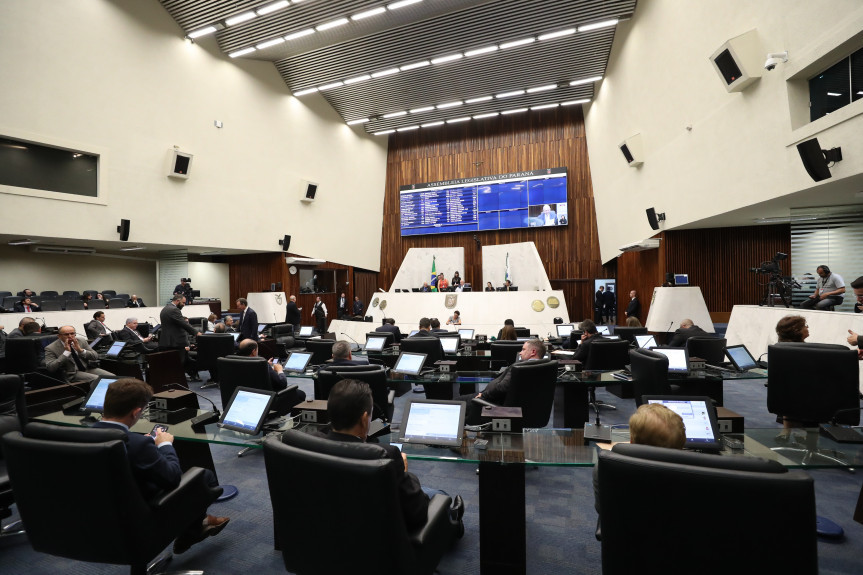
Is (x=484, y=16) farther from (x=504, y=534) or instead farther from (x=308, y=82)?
(x=504, y=534)

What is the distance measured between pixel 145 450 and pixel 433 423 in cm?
135

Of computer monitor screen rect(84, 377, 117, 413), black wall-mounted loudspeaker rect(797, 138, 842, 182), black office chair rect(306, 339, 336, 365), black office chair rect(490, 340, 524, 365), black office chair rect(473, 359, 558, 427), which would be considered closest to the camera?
computer monitor screen rect(84, 377, 117, 413)

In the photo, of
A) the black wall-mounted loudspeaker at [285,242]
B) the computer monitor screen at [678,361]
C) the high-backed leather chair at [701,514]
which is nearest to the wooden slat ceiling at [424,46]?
the black wall-mounted loudspeaker at [285,242]

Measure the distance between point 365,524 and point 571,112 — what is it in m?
18.6

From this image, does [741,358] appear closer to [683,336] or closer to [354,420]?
[683,336]

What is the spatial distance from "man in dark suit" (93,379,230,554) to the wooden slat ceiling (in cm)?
1075

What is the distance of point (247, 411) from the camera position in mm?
2754

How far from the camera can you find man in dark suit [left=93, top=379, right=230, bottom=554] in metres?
2.03

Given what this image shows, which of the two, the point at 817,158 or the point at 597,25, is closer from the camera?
the point at 817,158

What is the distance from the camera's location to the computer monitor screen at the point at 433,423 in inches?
91.4

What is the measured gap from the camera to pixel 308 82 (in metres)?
14.7

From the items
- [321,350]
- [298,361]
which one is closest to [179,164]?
[321,350]

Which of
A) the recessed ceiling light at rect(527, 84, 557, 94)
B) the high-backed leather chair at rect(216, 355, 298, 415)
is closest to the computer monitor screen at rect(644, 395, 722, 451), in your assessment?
the high-backed leather chair at rect(216, 355, 298, 415)

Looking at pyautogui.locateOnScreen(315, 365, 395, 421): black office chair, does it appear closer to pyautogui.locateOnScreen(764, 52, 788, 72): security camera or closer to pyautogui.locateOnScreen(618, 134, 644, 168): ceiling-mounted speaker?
pyautogui.locateOnScreen(764, 52, 788, 72): security camera
